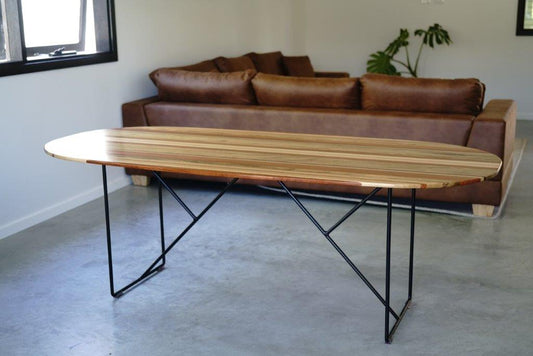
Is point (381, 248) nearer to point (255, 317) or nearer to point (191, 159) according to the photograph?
point (255, 317)

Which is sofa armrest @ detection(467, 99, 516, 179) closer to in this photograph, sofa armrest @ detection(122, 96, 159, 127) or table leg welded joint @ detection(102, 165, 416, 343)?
table leg welded joint @ detection(102, 165, 416, 343)

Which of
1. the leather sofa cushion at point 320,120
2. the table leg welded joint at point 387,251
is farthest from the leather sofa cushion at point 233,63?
the table leg welded joint at point 387,251

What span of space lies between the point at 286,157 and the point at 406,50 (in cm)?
592

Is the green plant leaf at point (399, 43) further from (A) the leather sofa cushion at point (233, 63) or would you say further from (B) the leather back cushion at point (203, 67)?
(B) the leather back cushion at point (203, 67)

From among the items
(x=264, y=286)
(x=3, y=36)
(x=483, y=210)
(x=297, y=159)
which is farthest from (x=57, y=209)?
(x=483, y=210)

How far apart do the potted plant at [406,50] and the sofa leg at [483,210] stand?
407 cm

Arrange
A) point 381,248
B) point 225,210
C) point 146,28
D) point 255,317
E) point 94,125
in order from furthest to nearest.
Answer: point 146,28, point 94,125, point 225,210, point 381,248, point 255,317

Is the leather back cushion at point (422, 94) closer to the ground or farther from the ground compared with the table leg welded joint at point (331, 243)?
farther from the ground

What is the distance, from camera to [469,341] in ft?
8.39

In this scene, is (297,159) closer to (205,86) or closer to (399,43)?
(205,86)

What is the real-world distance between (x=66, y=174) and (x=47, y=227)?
46 cm

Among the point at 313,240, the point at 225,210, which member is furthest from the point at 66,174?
the point at 313,240

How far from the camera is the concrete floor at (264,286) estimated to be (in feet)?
8.50

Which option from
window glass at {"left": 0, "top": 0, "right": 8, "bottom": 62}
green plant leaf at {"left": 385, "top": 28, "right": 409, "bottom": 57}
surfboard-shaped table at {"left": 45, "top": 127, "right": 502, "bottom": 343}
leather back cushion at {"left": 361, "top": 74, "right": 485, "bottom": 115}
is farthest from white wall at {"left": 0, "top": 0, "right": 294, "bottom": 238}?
green plant leaf at {"left": 385, "top": 28, "right": 409, "bottom": 57}
